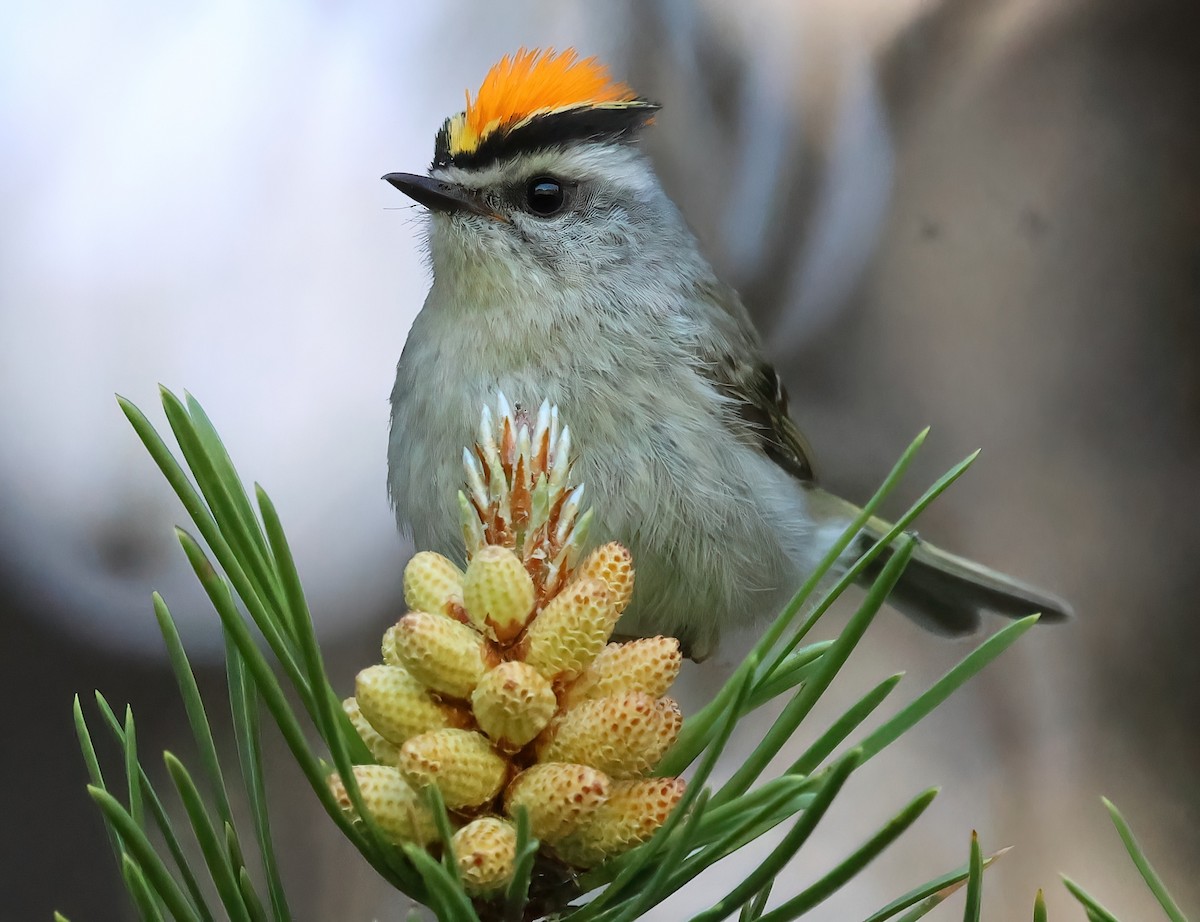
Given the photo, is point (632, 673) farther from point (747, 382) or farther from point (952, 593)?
point (952, 593)

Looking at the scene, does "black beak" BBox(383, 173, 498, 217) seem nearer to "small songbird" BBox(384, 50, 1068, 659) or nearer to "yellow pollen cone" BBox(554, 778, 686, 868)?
"small songbird" BBox(384, 50, 1068, 659)

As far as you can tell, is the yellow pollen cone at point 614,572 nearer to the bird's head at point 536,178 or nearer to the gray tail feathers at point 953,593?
the bird's head at point 536,178

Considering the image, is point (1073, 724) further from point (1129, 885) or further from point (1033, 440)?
point (1033, 440)

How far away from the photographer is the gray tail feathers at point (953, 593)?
849 millimetres

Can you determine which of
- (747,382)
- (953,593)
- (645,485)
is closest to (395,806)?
(645,485)

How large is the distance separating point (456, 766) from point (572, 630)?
4 centimetres

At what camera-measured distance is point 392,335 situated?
90cm

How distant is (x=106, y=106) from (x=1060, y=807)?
114 cm

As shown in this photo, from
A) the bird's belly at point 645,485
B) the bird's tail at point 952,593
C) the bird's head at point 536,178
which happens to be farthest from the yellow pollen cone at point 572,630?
the bird's tail at point 952,593

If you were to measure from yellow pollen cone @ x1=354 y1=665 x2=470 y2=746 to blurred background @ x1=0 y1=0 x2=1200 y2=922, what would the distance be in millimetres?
667

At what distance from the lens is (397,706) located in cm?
22

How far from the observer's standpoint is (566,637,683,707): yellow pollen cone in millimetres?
232

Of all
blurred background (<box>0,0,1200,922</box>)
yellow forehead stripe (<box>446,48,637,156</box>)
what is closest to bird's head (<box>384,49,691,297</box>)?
yellow forehead stripe (<box>446,48,637,156</box>)

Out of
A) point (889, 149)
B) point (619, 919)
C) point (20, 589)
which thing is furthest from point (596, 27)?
point (619, 919)
